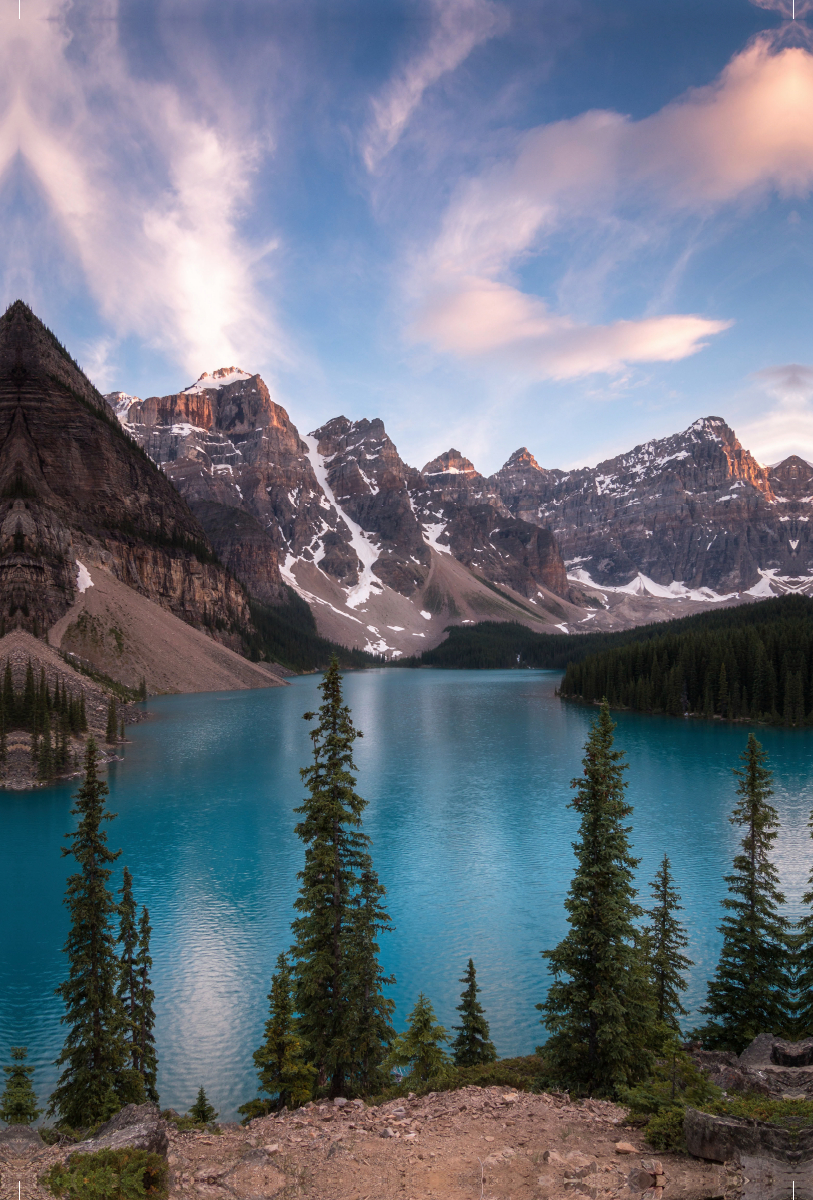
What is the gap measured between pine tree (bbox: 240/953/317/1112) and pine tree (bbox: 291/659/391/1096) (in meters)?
0.89

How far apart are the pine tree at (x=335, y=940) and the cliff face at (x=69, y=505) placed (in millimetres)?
86329

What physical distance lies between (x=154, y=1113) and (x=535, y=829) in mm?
35900

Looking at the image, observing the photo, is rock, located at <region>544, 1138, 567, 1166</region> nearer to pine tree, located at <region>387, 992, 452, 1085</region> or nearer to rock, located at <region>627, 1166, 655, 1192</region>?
rock, located at <region>627, 1166, 655, 1192</region>

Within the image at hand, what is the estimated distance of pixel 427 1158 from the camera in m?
10.7

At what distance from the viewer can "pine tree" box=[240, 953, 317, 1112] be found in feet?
52.8

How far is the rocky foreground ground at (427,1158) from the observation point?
9203mm

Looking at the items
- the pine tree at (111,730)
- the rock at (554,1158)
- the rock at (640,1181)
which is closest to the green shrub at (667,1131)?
the rock at (640,1181)

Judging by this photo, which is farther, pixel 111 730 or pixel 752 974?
pixel 111 730

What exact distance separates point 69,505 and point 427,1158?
496ft

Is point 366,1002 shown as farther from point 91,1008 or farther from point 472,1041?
point 91,1008

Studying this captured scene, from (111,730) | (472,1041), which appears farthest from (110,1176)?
(111,730)

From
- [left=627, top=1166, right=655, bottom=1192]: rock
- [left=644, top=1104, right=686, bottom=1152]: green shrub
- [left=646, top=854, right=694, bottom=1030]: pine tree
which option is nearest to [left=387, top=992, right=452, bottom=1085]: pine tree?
[left=644, top=1104, right=686, bottom=1152]: green shrub

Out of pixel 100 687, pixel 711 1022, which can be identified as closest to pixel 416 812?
pixel 711 1022

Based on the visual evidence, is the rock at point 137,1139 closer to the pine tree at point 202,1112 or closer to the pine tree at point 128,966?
the pine tree at point 202,1112
